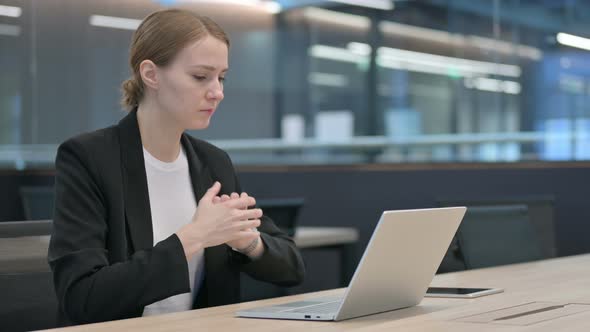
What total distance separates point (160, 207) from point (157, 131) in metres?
0.19

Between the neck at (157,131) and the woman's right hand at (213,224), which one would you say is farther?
the neck at (157,131)

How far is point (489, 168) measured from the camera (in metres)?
5.32

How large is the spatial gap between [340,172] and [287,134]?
0.68m

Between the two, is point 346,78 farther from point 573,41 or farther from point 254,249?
point 254,249

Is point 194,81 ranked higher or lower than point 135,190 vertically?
higher

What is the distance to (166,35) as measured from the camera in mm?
2219

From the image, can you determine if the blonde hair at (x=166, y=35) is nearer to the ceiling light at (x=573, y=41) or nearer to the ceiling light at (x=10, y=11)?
the ceiling light at (x=573, y=41)

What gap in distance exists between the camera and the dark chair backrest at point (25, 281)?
2.01m

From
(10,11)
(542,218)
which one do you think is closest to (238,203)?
(542,218)

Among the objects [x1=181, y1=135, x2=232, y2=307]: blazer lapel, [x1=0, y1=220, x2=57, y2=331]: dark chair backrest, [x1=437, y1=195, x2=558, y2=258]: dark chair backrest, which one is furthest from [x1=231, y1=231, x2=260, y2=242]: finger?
[x1=437, y1=195, x2=558, y2=258]: dark chair backrest

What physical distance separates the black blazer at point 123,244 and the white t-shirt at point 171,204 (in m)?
0.03

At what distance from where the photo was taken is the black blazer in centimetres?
190

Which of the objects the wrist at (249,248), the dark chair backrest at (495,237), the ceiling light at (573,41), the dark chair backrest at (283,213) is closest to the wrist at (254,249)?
the wrist at (249,248)

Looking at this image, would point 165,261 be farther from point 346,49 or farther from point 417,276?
point 346,49
